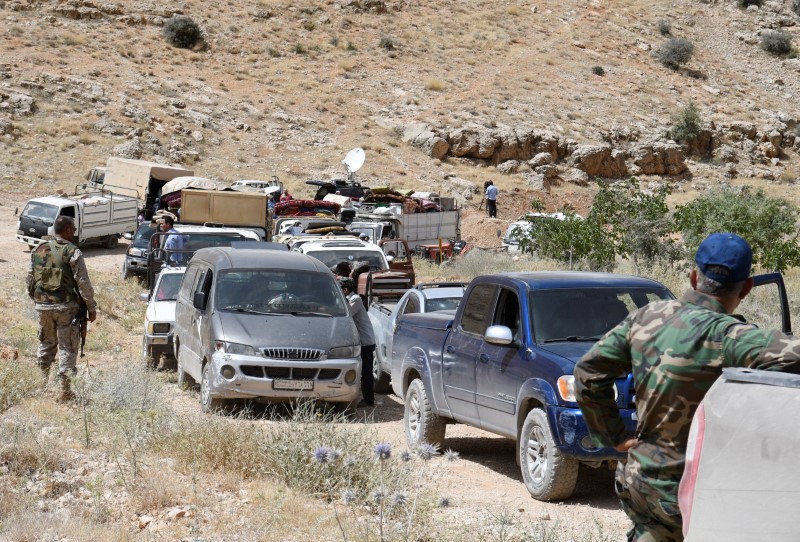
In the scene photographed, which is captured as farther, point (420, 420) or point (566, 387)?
point (420, 420)

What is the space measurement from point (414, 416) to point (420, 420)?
0.28 meters

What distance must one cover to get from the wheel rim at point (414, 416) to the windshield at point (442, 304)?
3.14 metres

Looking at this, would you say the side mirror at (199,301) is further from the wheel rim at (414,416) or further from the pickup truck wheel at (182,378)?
the wheel rim at (414,416)

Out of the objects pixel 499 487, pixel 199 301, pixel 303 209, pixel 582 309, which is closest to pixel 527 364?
pixel 582 309

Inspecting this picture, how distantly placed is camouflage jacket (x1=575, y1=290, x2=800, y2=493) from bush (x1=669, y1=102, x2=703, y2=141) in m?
53.3

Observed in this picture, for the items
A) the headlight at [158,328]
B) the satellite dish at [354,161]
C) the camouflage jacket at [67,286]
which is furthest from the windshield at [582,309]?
the satellite dish at [354,161]

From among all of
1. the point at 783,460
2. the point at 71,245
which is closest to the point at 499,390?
the point at 71,245

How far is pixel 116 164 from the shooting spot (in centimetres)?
3828

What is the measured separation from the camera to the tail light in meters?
2.93

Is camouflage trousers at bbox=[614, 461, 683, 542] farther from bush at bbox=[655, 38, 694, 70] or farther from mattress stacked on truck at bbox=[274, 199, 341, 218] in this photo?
bush at bbox=[655, 38, 694, 70]

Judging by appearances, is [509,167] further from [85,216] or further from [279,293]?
[279,293]

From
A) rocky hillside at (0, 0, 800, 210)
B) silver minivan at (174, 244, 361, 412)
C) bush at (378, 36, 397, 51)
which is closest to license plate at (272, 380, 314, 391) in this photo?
silver minivan at (174, 244, 361, 412)

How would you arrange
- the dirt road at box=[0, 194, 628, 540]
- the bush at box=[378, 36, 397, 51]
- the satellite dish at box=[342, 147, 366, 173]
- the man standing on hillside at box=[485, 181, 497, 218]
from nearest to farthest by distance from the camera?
the dirt road at box=[0, 194, 628, 540]
the satellite dish at box=[342, 147, 366, 173]
the man standing on hillside at box=[485, 181, 497, 218]
the bush at box=[378, 36, 397, 51]

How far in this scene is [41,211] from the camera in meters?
31.0
